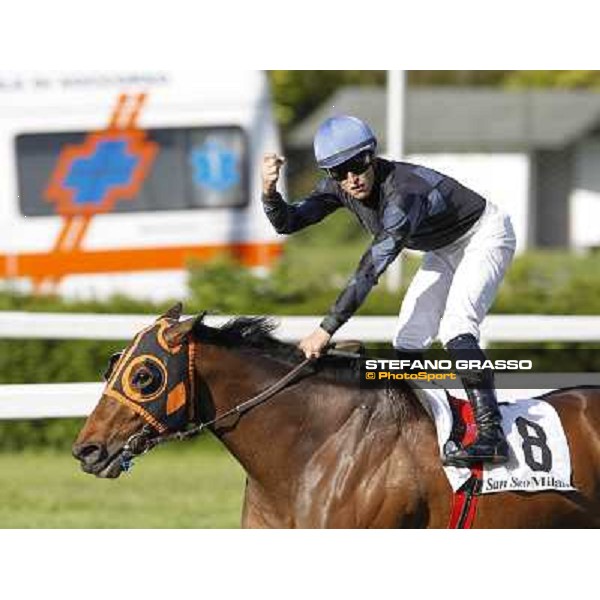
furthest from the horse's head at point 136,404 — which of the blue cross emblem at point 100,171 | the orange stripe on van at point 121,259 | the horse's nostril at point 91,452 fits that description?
the blue cross emblem at point 100,171

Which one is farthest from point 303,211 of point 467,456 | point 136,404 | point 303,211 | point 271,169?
point 467,456

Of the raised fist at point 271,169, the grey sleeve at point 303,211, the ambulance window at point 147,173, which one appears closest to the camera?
the raised fist at point 271,169

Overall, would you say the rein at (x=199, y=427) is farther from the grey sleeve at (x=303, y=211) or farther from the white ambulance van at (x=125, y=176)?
the white ambulance van at (x=125, y=176)

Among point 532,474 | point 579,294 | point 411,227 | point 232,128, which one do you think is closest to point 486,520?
point 532,474

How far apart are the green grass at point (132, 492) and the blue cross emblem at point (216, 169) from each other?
3572 mm

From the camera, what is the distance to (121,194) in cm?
1138

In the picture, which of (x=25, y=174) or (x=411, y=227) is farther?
(x=25, y=174)

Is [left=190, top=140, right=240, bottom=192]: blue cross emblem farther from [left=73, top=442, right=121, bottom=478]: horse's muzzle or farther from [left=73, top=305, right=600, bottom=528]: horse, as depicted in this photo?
[left=73, top=442, right=121, bottom=478]: horse's muzzle

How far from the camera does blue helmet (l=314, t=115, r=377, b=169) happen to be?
14.1ft

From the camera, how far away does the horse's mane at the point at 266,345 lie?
4523 millimetres

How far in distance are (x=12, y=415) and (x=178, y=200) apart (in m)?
5.76

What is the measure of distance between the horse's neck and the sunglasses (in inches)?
27.4

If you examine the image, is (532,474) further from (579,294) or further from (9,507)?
(579,294)

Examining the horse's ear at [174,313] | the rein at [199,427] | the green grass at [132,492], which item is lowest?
the green grass at [132,492]
